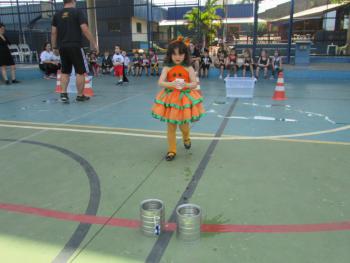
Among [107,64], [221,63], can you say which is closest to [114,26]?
[107,64]

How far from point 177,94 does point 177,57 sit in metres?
0.40

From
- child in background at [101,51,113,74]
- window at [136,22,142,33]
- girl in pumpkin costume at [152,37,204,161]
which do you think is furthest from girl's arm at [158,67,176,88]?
window at [136,22,142,33]

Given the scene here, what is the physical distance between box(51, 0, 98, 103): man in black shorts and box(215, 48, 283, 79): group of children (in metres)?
6.36

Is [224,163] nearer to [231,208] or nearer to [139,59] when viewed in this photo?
[231,208]

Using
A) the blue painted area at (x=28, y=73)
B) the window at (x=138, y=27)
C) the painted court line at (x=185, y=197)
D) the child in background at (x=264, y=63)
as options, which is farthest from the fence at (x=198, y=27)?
the painted court line at (x=185, y=197)

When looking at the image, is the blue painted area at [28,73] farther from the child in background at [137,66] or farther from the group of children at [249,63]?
the group of children at [249,63]

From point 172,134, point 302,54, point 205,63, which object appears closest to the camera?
point 172,134

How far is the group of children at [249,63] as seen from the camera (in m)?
12.1

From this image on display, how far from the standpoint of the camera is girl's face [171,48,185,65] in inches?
145

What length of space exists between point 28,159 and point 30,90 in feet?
21.7

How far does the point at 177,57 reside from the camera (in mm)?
3709

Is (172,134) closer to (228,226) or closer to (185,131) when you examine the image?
(185,131)

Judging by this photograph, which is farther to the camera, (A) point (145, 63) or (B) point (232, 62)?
(A) point (145, 63)

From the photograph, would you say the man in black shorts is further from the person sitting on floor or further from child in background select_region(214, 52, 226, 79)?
the person sitting on floor
